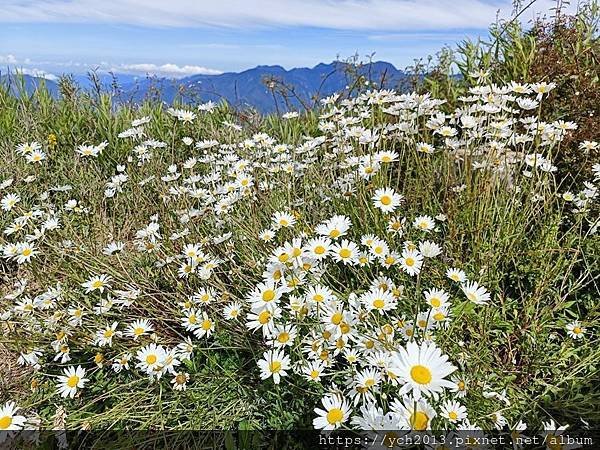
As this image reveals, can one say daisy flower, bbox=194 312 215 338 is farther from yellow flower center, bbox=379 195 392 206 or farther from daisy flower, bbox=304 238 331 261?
yellow flower center, bbox=379 195 392 206

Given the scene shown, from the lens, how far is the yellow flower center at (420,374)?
1.04m

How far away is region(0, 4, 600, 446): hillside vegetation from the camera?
5.08 ft

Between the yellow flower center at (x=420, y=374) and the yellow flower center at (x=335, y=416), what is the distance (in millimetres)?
340

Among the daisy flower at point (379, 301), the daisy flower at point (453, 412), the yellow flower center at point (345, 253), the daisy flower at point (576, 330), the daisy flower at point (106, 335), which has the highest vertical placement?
the yellow flower center at point (345, 253)

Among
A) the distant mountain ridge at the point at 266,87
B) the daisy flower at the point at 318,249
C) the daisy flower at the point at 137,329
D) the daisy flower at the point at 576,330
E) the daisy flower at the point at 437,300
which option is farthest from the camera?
the distant mountain ridge at the point at 266,87

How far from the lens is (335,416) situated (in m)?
1.31

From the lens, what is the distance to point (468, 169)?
2256mm

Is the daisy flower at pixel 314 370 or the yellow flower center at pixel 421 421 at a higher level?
the yellow flower center at pixel 421 421

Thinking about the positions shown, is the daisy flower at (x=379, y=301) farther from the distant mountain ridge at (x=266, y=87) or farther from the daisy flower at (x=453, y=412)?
the distant mountain ridge at (x=266, y=87)

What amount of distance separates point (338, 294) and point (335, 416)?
49cm

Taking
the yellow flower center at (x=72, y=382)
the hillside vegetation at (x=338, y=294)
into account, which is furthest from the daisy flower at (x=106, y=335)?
the yellow flower center at (x=72, y=382)

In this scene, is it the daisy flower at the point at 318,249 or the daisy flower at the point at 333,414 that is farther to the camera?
the daisy flower at the point at 318,249

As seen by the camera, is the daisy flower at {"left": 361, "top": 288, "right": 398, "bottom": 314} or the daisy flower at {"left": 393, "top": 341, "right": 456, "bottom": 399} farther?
the daisy flower at {"left": 361, "top": 288, "right": 398, "bottom": 314}

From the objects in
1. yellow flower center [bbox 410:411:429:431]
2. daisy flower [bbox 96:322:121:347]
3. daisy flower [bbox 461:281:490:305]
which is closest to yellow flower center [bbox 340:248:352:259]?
daisy flower [bbox 461:281:490:305]
